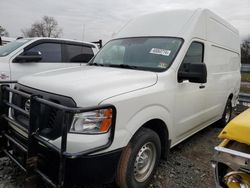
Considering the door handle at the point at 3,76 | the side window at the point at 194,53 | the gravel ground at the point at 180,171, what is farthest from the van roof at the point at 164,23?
the door handle at the point at 3,76

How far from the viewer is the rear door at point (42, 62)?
19.1 feet

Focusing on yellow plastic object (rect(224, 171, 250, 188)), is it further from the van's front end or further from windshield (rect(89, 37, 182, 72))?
windshield (rect(89, 37, 182, 72))

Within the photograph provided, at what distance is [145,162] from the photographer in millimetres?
3295

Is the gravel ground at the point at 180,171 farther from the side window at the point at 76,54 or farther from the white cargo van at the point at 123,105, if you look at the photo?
the side window at the point at 76,54

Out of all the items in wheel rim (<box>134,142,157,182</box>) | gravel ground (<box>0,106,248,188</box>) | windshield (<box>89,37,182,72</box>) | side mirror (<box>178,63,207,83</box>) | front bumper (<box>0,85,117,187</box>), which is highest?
windshield (<box>89,37,182,72</box>)

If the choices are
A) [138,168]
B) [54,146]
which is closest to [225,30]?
[138,168]

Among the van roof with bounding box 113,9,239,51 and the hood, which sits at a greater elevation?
the van roof with bounding box 113,9,239,51

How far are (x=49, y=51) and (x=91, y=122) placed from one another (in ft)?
15.2

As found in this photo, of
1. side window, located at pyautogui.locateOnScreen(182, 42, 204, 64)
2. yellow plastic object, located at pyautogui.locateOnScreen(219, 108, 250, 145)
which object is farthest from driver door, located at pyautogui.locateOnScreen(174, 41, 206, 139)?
yellow plastic object, located at pyautogui.locateOnScreen(219, 108, 250, 145)

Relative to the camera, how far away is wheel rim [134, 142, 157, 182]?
10.3ft

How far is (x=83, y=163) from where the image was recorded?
245cm

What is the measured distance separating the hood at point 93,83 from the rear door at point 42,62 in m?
2.70

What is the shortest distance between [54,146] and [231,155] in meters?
1.56

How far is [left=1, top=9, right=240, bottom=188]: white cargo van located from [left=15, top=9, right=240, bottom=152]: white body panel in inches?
0.5
